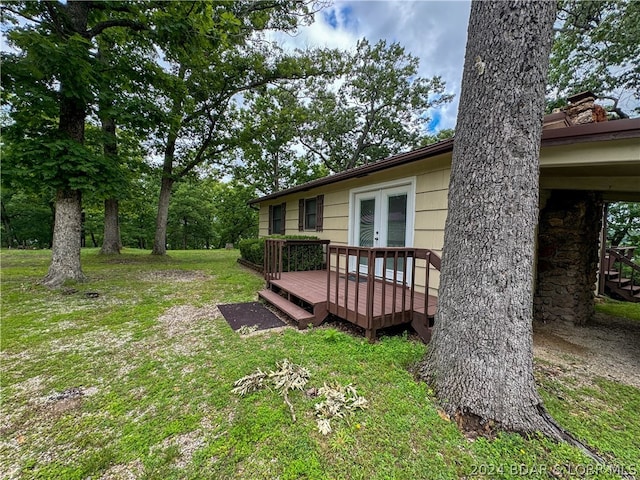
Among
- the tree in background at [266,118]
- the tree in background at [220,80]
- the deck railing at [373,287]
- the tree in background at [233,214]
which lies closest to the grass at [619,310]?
the deck railing at [373,287]

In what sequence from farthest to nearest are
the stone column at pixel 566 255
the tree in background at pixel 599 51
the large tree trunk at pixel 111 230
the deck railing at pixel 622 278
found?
A: 1. the large tree trunk at pixel 111 230
2. the tree in background at pixel 599 51
3. the deck railing at pixel 622 278
4. the stone column at pixel 566 255

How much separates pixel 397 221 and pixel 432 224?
79 cm

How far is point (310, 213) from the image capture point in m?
7.59

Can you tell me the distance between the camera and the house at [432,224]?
8.25 feet

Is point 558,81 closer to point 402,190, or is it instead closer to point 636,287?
point 636,287

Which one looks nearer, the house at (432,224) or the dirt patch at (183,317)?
the house at (432,224)

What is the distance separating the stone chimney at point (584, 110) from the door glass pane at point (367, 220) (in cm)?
292

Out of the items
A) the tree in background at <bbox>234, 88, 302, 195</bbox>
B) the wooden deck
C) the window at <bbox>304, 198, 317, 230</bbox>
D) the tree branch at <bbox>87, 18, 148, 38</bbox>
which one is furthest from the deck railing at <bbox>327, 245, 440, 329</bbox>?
the tree in background at <bbox>234, 88, 302, 195</bbox>

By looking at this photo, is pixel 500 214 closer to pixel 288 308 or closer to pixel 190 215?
pixel 288 308

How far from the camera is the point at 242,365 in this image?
2.54 m

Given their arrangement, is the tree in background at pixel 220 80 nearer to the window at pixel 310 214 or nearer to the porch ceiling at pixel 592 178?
the window at pixel 310 214

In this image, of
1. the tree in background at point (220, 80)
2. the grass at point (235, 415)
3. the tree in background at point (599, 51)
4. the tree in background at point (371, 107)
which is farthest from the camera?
the tree in background at point (371, 107)

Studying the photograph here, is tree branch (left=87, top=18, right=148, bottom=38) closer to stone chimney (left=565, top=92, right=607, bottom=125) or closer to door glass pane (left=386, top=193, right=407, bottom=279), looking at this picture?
door glass pane (left=386, top=193, right=407, bottom=279)

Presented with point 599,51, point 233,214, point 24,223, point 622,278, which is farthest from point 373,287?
point 24,223
